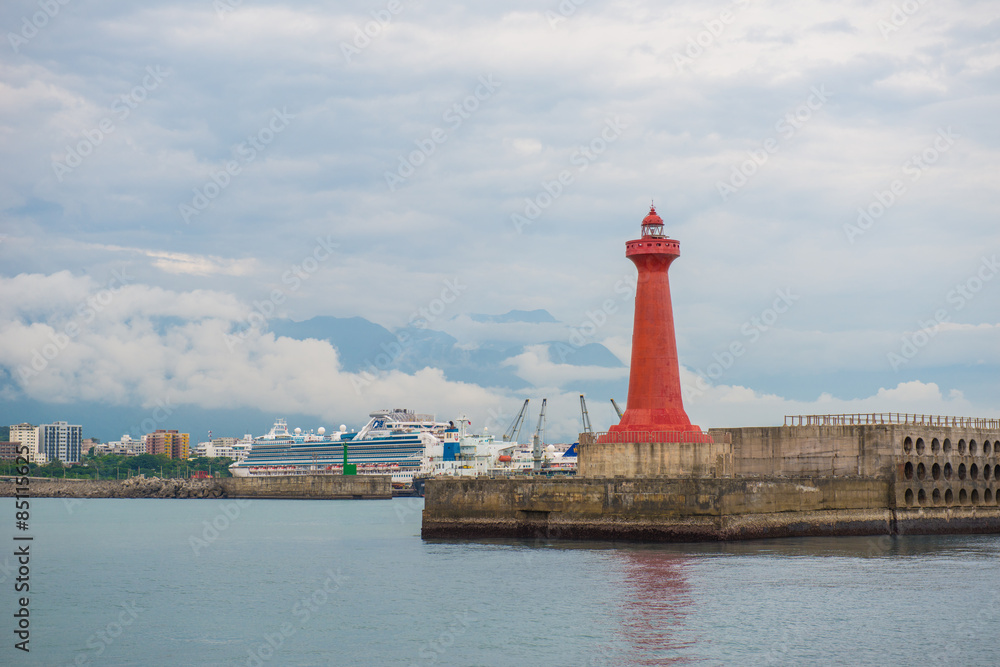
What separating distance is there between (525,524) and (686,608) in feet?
57.1

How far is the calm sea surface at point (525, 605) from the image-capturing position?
907 inches

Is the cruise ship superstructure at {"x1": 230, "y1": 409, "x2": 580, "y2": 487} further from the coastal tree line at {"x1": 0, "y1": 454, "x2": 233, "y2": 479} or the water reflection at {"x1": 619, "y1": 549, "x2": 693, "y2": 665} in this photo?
the water reflection at {"x1": 619, "y1": 549, "x2": 693, "y2": 665}

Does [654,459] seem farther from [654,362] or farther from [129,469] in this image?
[129,469]

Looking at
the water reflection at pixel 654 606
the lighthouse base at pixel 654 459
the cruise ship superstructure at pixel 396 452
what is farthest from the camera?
the cruise ship superstructure at pixel 396 452

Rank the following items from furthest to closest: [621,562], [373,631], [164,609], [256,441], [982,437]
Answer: [256,441], [982,437], [621,562], [164,609], [373,631]

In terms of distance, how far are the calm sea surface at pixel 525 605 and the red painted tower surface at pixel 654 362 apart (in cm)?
552

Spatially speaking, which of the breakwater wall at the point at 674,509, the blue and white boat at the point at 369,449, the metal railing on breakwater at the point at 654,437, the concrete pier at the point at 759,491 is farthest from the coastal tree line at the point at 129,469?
the metal railing on breakwater at the point at 654,437

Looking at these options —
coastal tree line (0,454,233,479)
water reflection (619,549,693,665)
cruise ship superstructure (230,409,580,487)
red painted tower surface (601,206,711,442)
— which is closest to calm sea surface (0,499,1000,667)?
water reflection (619,549,693,665)

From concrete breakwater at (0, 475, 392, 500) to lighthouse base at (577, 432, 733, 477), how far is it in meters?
79.4

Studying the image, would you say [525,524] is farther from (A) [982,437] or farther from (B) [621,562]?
(A) [982,437]

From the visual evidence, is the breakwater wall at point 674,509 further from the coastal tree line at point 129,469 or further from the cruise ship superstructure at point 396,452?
the coastal tree line at point 129,469

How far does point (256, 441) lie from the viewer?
159250 millimetres

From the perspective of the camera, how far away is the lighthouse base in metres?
42.8

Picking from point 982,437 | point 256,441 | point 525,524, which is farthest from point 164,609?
point 256,441
